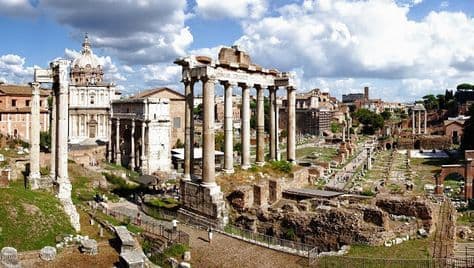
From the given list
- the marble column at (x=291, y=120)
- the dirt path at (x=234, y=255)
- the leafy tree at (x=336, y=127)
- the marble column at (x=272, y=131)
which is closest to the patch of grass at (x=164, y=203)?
the marble column at (x=272, y=131)

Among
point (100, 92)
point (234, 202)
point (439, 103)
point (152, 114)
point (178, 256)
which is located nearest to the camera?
point (178, 256)

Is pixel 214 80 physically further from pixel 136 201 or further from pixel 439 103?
pixel 439 103

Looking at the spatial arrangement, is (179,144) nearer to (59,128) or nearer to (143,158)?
(143,158)

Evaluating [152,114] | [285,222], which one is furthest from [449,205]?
[152,114]

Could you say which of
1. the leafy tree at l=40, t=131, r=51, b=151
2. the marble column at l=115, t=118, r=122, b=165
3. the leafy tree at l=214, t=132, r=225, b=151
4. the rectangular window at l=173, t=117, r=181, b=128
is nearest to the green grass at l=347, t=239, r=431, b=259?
the marble column at l=115, t=118, r=122, b=165

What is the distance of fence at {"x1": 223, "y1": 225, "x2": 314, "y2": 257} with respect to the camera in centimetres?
1953

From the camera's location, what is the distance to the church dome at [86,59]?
284ft

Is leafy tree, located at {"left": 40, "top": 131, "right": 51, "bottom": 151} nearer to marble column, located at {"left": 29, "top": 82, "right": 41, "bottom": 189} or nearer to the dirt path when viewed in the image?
marble column, located at {"left": 29, "top": 82, "right": 41, "bottom": 189}

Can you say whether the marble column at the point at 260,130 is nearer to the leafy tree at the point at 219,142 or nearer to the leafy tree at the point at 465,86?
the leafy tree at the point at 219,142

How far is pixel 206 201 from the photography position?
24938mm

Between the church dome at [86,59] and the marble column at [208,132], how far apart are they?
6657 centimetres

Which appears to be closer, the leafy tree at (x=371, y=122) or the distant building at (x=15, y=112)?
the distant building at (x=15, y=112)

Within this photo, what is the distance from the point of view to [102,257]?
763 inches

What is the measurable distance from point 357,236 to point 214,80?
10.9 m
